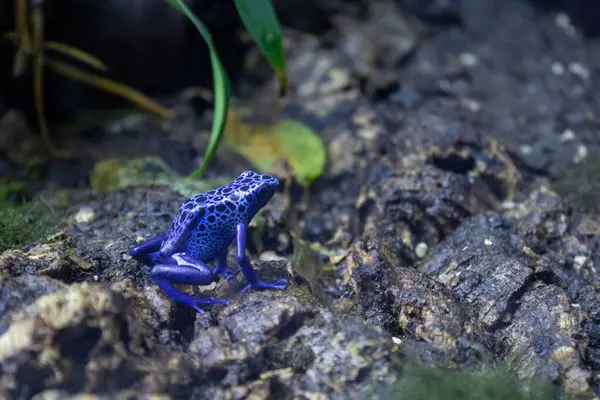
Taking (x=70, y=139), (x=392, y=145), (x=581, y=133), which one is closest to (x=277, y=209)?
(x=392, y=145)

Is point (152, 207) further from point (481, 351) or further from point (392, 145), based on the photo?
point (481, 351)

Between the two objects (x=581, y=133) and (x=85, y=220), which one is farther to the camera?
(x=581, y=133)

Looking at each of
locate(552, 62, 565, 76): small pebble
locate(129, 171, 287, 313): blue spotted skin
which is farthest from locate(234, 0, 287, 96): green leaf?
locate(552, 62, 565, 76): small pebble

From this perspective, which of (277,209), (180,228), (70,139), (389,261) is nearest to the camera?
(180,228)

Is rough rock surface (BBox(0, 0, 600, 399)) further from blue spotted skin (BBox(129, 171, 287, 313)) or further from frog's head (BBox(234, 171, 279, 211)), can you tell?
frog's head (BBox(234, 171, 279, 211))

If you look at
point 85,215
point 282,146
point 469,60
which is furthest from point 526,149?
point 85,215

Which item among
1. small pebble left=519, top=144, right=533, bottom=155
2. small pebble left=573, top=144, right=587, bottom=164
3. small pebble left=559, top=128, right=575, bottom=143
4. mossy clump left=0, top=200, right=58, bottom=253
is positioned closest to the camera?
mossy clump left=0, top=200, right=58, bottom=253

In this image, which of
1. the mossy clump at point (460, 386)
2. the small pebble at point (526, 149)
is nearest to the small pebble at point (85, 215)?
the mossy clump at point (460, 386)
